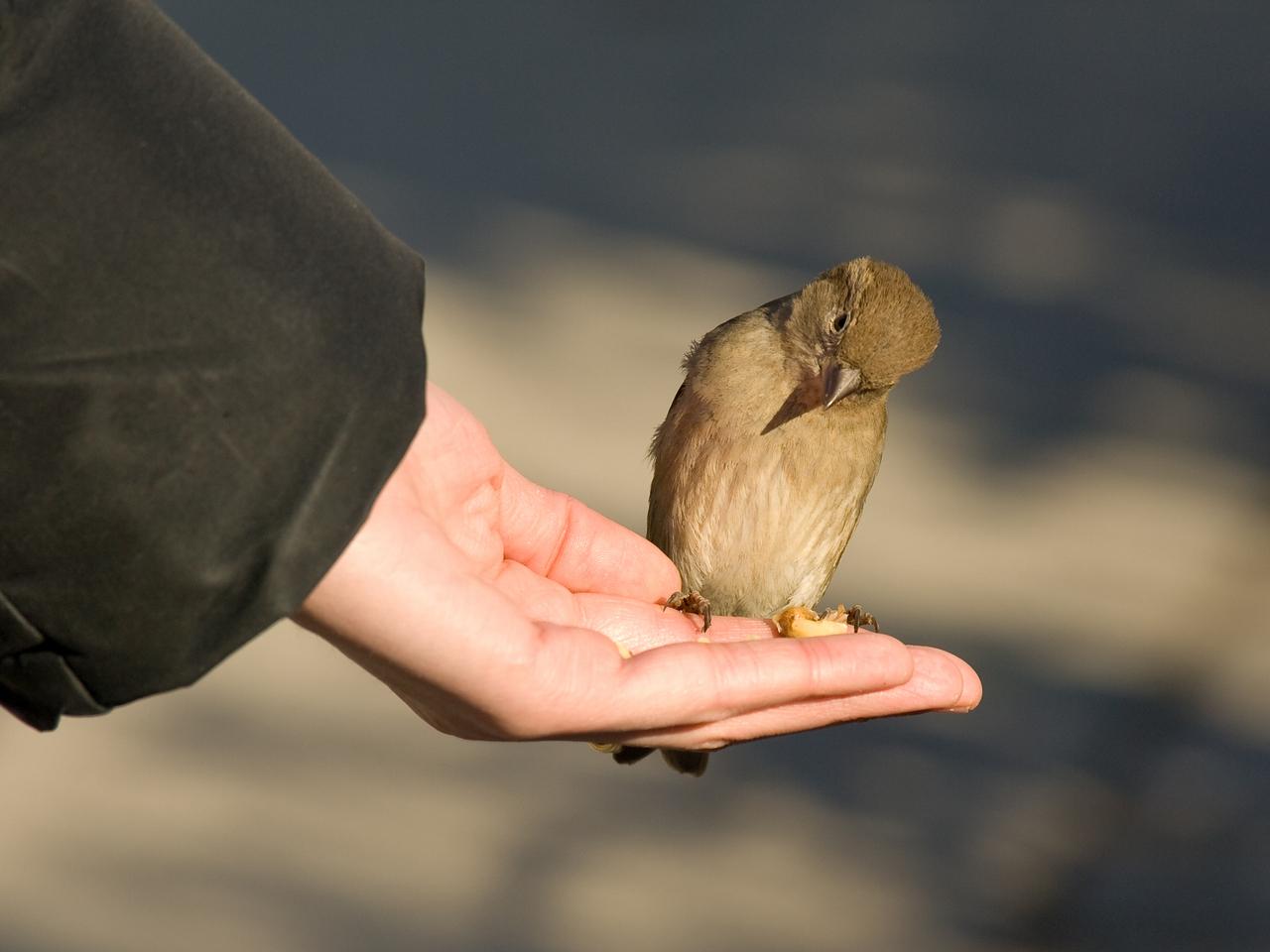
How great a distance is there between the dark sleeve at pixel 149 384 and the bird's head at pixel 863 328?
1.26 meters

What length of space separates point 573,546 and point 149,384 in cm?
112

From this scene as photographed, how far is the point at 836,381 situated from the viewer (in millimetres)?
2553

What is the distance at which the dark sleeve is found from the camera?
52.0 inches

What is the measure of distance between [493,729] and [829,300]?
3.98 feet

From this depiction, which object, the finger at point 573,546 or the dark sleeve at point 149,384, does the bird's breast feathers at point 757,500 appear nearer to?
the finger at point 573,546

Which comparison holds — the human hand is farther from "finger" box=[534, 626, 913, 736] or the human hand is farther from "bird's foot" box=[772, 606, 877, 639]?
"bird's foot" box=[772, 606, 877, 639]

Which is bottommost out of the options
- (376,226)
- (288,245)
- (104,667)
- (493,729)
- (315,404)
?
(104,667)

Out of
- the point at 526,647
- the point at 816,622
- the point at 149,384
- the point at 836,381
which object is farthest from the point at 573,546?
the point at 149,384

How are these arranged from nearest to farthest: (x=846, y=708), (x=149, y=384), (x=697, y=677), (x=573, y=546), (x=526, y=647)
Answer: (x=149, y=384)
(x=526, y=647)
(x=697, y=677)
(x=846, y=708)
(x=573, y=546)

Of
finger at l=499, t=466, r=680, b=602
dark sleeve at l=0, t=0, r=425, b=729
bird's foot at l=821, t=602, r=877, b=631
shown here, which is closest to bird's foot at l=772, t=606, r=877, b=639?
bird's foot at l=821, t=602, r=877, b=631

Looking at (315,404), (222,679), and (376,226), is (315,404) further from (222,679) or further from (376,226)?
(222,679)

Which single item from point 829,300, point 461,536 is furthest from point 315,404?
point 829,300

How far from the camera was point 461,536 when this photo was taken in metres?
2.14

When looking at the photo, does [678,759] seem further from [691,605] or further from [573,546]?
[573,546]
